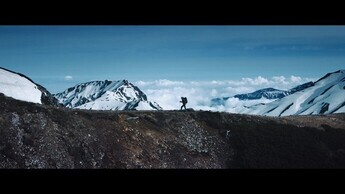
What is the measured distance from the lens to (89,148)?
12.6m

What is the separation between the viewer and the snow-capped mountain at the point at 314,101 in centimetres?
1559

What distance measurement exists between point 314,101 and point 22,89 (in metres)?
11.4

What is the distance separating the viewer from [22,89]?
47.3 ft

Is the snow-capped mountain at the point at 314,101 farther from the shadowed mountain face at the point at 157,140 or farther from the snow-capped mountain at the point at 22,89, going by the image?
the snow-capped mountain at the point at 22,89

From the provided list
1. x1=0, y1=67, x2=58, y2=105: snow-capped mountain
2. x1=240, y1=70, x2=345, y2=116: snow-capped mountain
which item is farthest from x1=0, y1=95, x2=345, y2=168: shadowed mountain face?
x1=240, y1=70, x2=345, y2=116: snow-capped mountain

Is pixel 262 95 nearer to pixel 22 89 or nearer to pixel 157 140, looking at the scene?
pixel 157 140

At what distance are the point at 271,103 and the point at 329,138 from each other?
2.47m

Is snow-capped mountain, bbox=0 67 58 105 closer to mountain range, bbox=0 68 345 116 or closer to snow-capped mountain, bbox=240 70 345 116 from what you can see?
mountain range, bbox=0 68 345 116

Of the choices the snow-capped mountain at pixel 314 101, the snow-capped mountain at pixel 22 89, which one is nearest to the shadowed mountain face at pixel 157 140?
the snow-capped mountain at pixel 22 89

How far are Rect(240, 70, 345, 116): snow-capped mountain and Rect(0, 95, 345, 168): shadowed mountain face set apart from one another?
1121 mm

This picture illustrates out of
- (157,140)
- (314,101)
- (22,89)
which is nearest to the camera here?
(157,140)

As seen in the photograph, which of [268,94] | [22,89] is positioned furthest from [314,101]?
[22,89]
